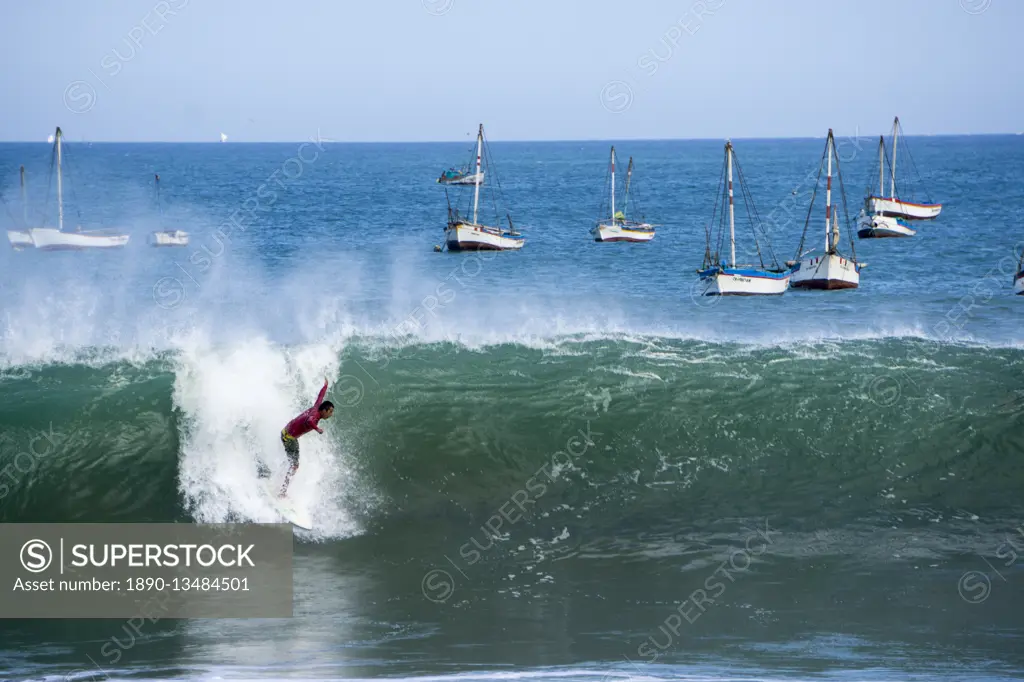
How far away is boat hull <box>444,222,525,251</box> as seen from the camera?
53.5m

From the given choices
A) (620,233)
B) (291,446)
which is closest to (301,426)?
(291,446)

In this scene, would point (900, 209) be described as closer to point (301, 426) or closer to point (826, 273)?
point (826, 273)

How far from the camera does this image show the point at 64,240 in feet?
187

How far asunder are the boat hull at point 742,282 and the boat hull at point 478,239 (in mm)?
15476

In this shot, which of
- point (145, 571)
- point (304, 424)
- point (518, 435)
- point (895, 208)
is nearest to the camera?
point (145, 571)

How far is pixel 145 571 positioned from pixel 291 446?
2.26m

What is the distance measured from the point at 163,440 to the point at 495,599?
22.1ft

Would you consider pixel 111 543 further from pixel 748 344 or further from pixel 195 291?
pixel 195 291

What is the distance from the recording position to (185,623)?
1061 cm

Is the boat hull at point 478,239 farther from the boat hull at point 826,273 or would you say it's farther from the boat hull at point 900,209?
the boat hull at point 900,209

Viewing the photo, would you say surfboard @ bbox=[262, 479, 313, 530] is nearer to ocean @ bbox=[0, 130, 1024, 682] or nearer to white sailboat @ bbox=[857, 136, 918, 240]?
ocean @ bbox=[0, 130, 1024, 682]

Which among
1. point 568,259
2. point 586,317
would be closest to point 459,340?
point 586,317

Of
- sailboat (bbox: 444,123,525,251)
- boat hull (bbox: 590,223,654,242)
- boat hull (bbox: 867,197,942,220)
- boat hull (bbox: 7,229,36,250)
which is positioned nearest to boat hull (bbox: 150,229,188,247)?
boat hull (bbox: 7,229,36,250)

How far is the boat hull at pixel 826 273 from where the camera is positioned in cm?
4116
